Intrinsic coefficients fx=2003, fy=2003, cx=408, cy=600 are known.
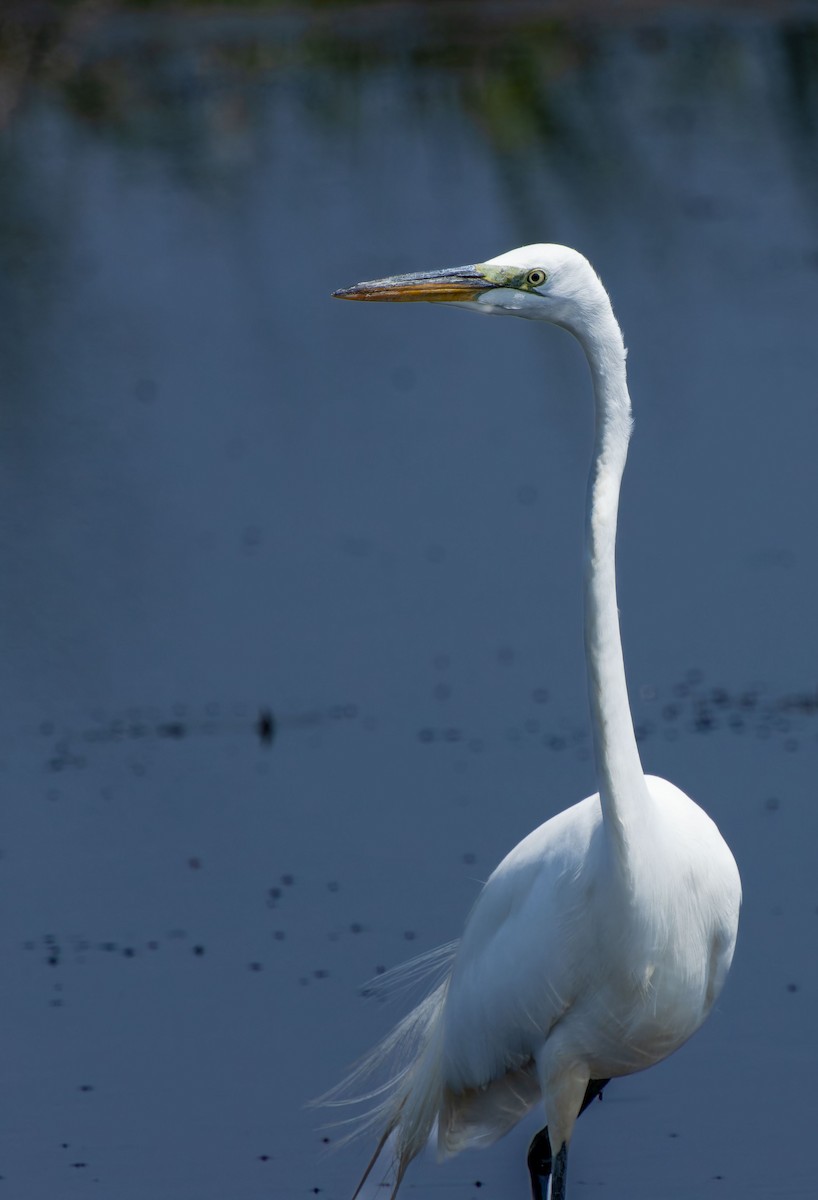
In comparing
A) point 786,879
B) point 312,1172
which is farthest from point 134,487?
point 312,1172

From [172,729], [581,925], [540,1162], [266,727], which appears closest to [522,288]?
[581,925]

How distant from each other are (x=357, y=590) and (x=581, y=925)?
11.5 feet

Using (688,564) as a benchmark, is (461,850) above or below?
below

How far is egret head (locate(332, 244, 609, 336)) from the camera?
2.94 meters

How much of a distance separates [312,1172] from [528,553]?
3249 mm

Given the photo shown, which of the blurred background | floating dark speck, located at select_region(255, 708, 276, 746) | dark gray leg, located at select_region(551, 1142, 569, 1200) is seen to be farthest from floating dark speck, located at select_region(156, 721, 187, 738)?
dark gray leg, located at select_region(551, 1142, 569, 1200)

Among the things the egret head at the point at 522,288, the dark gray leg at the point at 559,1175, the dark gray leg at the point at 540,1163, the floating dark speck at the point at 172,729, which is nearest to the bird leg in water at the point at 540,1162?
the dark gray leg at the point at 540,1163

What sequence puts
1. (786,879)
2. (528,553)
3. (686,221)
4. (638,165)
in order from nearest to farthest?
(786,879) → (528,553) → (686,221) → (638,165)

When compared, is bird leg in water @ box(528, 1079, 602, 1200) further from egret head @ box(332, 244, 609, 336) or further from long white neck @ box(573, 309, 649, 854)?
egret head @ box(332, 244, 609, 336)

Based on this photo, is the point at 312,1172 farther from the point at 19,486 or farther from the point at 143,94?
the point at 143,94

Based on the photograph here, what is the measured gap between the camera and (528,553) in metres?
6.71

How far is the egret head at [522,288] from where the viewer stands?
294 cm

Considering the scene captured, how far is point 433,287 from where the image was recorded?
120 inches

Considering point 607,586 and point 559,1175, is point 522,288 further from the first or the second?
point 559,1175
